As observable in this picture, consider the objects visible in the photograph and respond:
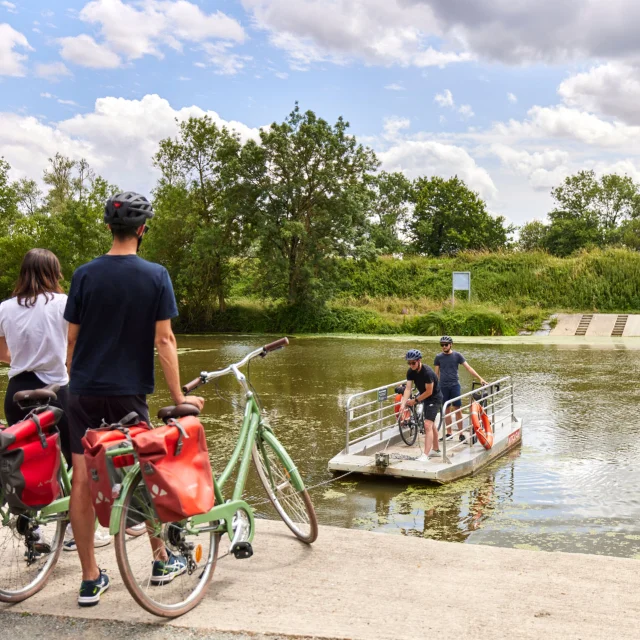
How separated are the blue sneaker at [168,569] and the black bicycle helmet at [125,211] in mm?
1694

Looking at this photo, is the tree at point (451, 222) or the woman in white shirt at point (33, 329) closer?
the woman in white shirt at point (33, 329)

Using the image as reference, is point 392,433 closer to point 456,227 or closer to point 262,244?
point 262,244

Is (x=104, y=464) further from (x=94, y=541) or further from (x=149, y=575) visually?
(x=94, y=541)

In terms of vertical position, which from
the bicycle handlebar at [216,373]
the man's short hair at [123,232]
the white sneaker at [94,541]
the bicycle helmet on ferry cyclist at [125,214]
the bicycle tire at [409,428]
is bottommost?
the bicycle tire at [409,428]

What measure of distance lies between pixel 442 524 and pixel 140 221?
16.6 feet

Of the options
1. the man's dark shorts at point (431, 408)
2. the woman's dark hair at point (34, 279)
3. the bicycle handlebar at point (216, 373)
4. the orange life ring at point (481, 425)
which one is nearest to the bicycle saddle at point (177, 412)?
the bicycle handlebar at point (216, 373)

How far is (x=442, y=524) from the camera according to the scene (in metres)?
7.54

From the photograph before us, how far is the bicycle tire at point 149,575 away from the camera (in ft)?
10.9

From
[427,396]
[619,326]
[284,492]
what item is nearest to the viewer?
[284,492]

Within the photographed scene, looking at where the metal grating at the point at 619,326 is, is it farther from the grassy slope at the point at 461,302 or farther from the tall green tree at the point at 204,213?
the tall green tree at the point at 204,213

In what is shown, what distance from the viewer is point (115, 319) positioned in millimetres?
3617

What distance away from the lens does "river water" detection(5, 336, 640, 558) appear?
747 cm

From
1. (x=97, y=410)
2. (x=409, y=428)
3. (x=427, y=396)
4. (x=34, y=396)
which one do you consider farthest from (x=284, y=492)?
(x=409, y=428)

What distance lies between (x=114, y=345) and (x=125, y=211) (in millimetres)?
663
